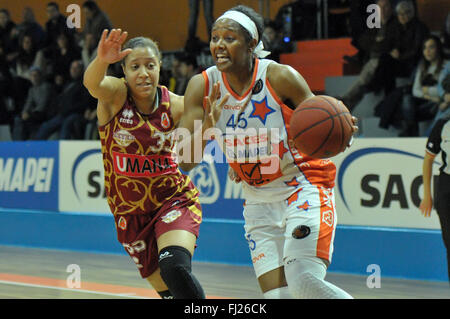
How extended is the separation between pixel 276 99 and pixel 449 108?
3701mm

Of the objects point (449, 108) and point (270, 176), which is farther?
point (449, 108)

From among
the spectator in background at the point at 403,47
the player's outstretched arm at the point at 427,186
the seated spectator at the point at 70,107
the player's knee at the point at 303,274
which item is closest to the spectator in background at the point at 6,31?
the seated spectator at the point at 70,107

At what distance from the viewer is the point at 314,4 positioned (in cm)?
1152

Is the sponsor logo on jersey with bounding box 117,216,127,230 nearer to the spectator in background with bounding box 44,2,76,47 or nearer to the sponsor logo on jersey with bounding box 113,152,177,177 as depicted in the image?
the sponsor logo on jersey with bounding box 113,152,177,177

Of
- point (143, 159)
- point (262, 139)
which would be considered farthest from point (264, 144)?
point (143, 159)

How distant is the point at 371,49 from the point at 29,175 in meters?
4.75

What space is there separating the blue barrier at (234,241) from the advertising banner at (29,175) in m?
0.15

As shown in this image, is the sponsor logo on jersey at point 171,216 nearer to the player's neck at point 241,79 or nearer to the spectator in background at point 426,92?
the player's neck at point 241,79

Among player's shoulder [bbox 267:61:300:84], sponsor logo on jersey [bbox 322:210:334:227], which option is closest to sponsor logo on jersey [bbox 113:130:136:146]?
player's shoulder [bbox 267:61:300:84]

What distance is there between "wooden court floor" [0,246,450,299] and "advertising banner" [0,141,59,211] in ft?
3.80

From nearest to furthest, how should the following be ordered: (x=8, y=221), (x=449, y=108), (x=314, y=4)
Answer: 1. (x=449, y=108)
2. (x=8, y=221)
3. (x=314, y=4)

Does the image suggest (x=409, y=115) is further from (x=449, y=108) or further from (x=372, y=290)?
(x=372, y=290)

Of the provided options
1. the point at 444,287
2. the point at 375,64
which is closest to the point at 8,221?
the point at 375,64

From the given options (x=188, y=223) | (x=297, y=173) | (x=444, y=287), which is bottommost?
(x=444, y=287)
